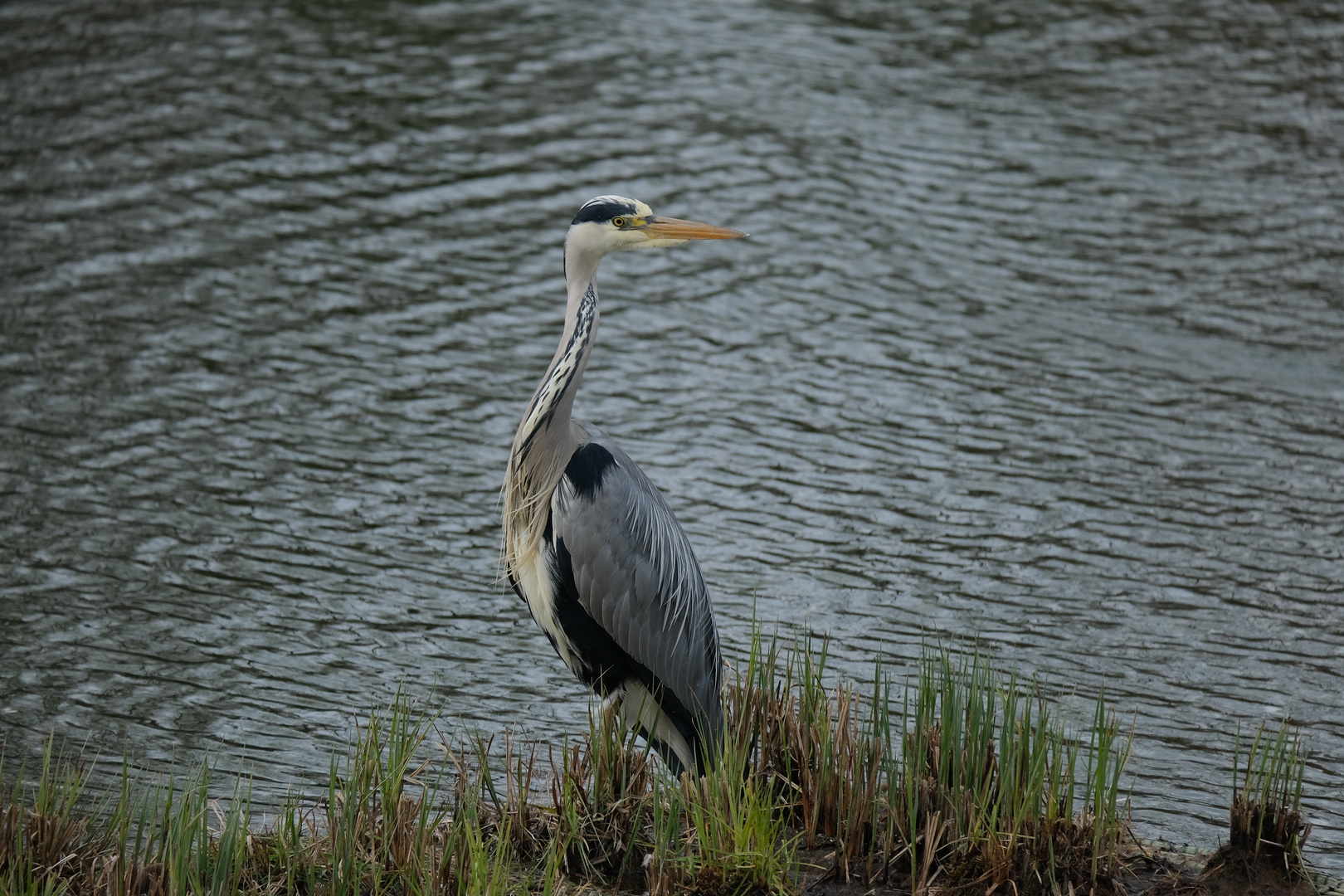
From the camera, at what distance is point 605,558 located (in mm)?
5648

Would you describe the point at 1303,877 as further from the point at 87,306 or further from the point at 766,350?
the point at 87,306

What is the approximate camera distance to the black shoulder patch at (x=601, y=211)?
5797mm

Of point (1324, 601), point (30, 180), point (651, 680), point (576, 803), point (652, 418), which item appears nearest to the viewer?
point (576, 803)

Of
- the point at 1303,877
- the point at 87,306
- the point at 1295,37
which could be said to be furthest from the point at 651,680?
the point at 1295,37

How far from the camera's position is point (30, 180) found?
38.9ft

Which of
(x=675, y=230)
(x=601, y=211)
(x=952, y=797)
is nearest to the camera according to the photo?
(x=952, y=797)

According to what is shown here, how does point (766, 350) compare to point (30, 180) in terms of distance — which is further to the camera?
point (30, 180)

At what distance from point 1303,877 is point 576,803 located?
2.41m

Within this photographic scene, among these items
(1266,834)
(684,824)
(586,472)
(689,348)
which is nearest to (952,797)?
(684,824)

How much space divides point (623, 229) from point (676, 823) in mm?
2214

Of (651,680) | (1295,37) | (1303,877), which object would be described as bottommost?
(1303,877)

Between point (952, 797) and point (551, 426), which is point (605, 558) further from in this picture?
point (952, 797)

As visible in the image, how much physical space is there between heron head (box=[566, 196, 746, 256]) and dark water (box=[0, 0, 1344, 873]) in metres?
2.06

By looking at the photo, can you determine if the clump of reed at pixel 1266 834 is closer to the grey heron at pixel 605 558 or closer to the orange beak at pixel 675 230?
the grey heron at pixel 605 558
